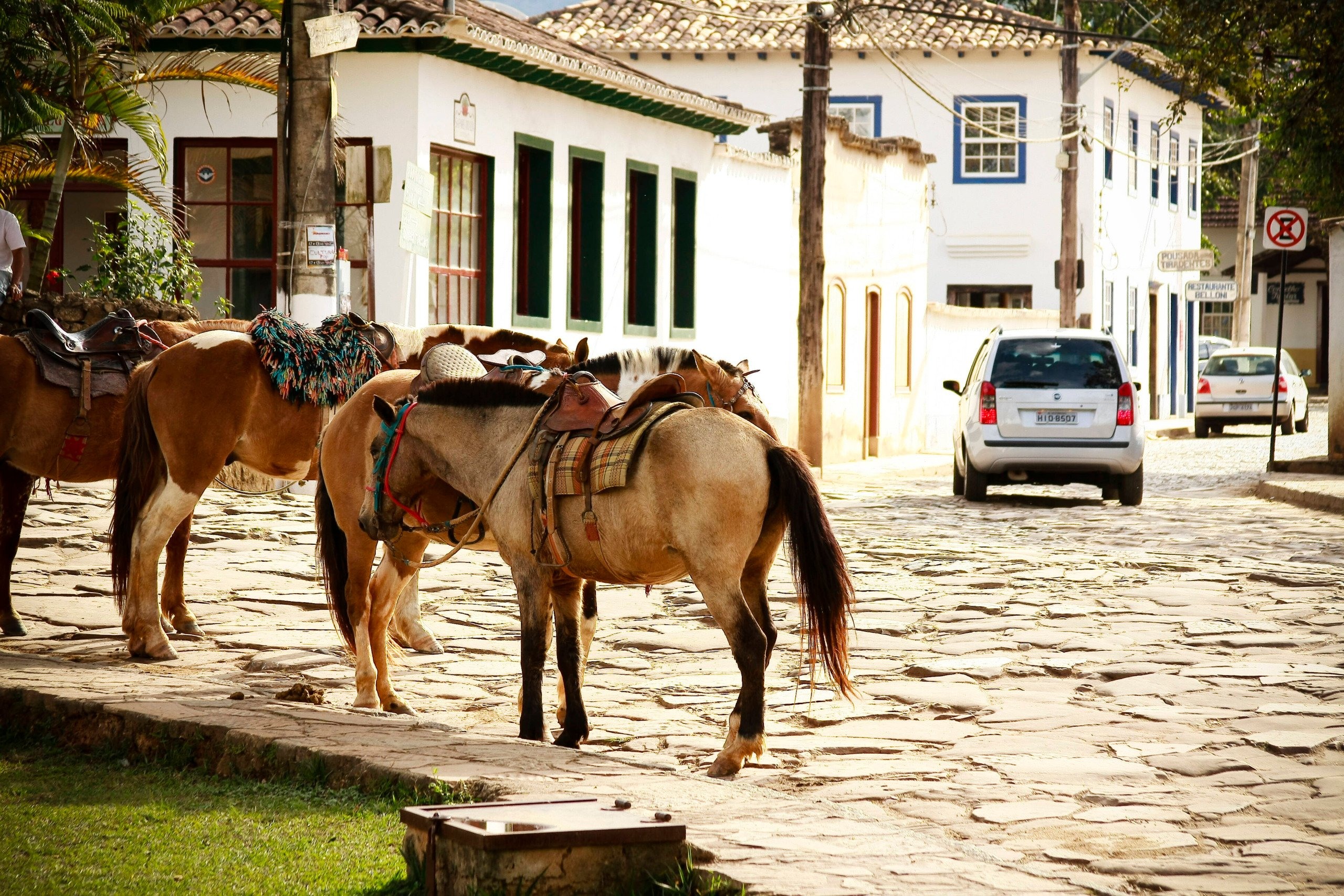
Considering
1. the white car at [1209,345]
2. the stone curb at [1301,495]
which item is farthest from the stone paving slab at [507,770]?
the white car at [1209,345]

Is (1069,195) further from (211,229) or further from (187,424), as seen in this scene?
(187,424)

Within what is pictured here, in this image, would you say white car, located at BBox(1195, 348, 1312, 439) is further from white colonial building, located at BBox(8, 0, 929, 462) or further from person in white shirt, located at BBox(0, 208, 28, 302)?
person in white shirt, located at BBox(0, 208, 28, 302)

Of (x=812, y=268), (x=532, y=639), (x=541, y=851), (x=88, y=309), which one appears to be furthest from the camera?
(x=812, y=268)

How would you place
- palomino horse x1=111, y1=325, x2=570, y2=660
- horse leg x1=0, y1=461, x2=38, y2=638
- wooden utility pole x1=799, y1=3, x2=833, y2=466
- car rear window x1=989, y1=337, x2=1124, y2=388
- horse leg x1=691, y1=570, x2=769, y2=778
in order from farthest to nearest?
wooden utility pole x1=799, y1=3, x2=833, y2=466 → car rear window x1=989, y1=337, x2=1124, y2=388 → horse leg x1=0, y1=461, x2=38, y2=638 → palomino horse x1=111, y1=325, x2=570, y2=660 → horse leg x1=691, y1=570, x2=769, y2=778

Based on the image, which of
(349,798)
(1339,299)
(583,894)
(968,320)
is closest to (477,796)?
(349,798)

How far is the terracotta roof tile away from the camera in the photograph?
109ft

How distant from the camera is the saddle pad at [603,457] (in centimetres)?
606

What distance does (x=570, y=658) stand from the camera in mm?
6355

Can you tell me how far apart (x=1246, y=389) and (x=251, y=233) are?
72.4 feet

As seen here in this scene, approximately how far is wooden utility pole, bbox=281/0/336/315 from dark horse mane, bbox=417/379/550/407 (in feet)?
15.8

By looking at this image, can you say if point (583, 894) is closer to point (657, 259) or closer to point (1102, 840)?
point (1102, 840)

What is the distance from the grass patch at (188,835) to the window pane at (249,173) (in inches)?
474

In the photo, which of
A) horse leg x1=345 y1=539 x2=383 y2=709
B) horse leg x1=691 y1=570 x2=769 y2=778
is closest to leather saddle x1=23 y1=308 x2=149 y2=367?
horse leg x1=345 y1=539 x2=383 y2=709

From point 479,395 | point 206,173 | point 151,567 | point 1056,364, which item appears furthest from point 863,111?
point 479,395
